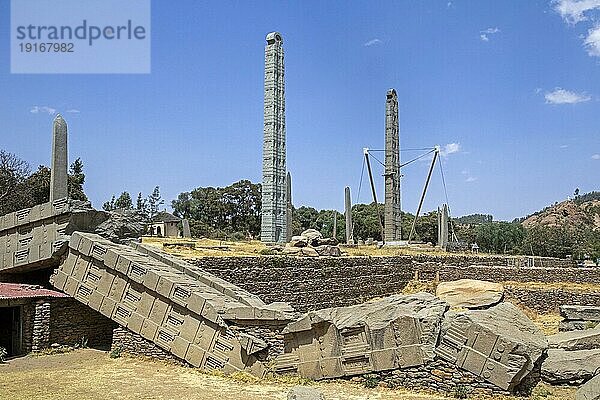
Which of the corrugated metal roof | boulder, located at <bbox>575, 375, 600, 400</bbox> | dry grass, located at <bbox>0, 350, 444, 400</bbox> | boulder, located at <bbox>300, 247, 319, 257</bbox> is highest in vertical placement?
boulder, located at <bbox>300, 247, 319, 257</bbox>

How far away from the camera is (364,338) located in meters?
12.7

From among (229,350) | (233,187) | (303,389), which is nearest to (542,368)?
(303,389)

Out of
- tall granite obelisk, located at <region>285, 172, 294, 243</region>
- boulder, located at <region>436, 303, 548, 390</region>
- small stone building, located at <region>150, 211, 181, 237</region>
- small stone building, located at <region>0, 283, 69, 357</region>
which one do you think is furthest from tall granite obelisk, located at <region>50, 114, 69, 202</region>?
small stone building, located at <region>150, 211, 181, 237</region>

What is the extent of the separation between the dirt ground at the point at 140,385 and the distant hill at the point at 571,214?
289 ft

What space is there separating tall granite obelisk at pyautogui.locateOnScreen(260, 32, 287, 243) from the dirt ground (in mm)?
17896

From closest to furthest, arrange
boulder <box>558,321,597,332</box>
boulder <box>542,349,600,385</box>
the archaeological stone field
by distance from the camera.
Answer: the archaeological stone field → boulder <box>542,349,600,385</box> → boulder <box>558,321,597,332</box>

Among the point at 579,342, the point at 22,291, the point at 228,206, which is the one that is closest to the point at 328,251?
the point at 579,342

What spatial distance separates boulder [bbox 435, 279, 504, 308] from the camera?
22859 mm

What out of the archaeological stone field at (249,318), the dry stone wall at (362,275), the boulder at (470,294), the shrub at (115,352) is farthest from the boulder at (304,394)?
the boulder at (470,294)

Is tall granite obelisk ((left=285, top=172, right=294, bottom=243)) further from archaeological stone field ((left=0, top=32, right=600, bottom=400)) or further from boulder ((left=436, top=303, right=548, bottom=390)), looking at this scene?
boulder ((left=436, top=303, right=548, bottom=390))

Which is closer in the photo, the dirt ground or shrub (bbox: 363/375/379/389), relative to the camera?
the dirt ground

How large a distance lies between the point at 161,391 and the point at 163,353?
115 inches

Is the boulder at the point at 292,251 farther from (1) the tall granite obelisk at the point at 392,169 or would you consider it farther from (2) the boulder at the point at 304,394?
(1) the tall granite obelisk at the point at 392,169

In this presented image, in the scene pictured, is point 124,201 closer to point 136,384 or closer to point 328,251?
point 328,251
